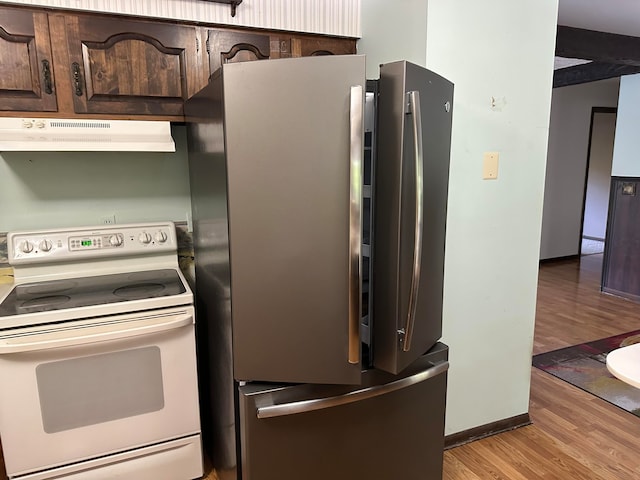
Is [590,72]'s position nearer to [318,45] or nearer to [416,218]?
[318,45]

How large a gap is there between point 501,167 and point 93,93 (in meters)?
1.78

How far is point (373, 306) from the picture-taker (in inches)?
61.1

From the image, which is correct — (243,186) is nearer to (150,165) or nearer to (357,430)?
(357,430)

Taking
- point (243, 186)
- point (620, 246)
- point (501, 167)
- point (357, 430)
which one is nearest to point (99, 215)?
point (243, 186)

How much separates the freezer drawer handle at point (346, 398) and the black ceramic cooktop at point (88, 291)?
69cm

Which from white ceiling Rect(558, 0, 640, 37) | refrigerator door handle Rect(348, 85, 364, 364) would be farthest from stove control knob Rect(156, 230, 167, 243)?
white ceiling Rect(558, 0, 640, 37)

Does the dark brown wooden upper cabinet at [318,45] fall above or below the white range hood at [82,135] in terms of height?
above

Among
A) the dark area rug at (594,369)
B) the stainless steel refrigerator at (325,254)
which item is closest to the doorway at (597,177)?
the dark area rug at (594,369)

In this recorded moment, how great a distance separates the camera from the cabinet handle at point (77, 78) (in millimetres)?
1824

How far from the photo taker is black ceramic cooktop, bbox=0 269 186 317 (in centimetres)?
173

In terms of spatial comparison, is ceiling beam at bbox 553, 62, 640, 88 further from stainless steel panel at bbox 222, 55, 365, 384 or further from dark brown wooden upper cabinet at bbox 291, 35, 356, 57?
stainless steel panel at bbox 222, 55, 365, 384

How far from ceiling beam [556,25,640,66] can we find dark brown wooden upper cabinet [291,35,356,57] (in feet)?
7.06

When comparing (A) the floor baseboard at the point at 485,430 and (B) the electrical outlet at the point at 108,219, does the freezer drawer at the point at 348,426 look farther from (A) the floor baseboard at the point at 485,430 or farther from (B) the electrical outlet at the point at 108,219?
(B) the electrical outlet at the point at 108,219

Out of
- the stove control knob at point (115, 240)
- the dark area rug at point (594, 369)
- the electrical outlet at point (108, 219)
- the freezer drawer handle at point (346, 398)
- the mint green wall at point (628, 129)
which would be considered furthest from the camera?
the mint green wall at point (628, 129)
